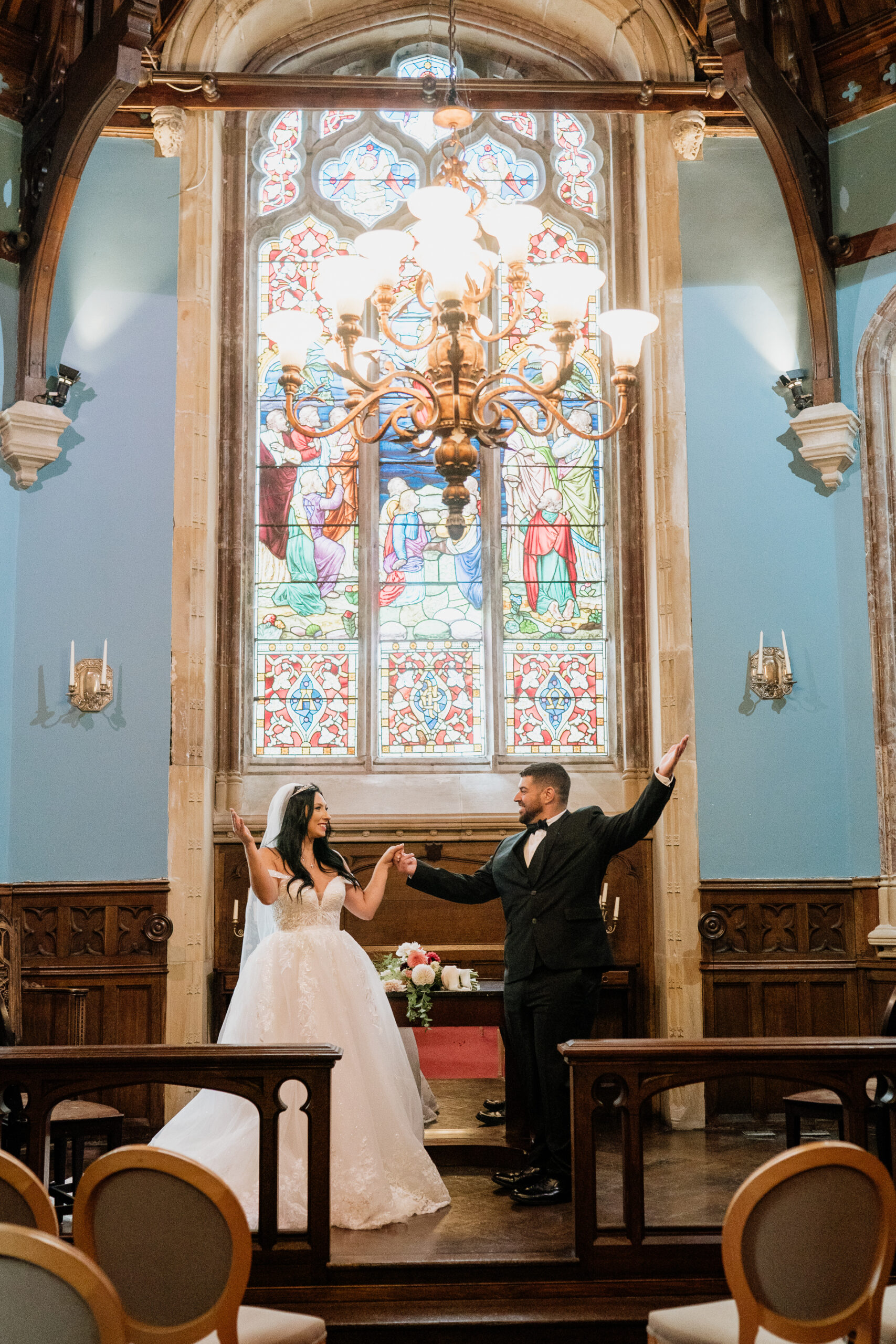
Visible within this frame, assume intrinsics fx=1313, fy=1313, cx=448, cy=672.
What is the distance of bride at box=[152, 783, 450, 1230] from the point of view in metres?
4.48

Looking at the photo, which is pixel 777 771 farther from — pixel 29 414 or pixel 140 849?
pixel 29 414

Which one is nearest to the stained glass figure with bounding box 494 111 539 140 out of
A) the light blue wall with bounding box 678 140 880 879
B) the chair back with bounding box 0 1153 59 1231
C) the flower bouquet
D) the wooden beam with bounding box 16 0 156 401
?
the light blue wall with bounding box 678 140 880 879

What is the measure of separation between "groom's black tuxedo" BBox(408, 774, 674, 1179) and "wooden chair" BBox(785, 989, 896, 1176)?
0.84 meters

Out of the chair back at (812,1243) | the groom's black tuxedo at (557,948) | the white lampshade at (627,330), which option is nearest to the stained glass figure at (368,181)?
the white lampshade at (627,330)

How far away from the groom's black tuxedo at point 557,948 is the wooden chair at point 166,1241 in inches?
90.2

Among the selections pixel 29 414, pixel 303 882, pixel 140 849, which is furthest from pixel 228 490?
pixel 303 882

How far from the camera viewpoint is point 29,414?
6.93 m

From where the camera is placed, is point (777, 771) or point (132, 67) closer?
point (132, 67)

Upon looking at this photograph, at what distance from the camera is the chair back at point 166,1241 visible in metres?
2.66

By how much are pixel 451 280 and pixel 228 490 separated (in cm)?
382

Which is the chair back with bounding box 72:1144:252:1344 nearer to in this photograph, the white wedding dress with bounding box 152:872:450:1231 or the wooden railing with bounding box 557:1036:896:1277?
the wooden railing with bounding box 557:1036:896:1277

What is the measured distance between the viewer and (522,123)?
8.52 meters

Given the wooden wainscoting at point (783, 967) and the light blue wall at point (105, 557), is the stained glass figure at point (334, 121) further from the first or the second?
the wooden wainscoting at point (783, 967)

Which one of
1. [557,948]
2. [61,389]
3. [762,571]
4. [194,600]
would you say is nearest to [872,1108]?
[557,948]
